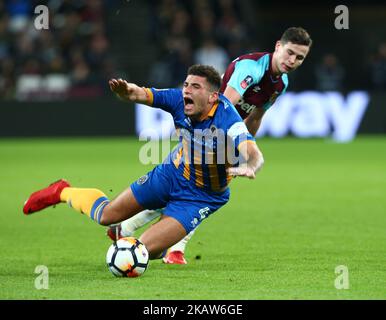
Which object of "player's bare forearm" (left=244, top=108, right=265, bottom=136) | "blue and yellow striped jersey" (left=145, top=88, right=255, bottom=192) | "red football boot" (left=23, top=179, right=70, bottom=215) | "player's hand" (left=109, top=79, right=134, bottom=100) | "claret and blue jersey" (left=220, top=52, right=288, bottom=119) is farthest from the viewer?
"player's bare forearm" (left=244, top=108, right=265, bottom=136)

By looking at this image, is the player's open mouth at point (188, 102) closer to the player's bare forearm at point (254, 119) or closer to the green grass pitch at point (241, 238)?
the green grass pitch at point (241, 238)

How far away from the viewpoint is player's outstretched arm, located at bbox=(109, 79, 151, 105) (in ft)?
25.0

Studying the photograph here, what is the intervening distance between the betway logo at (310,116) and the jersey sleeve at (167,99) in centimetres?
1401

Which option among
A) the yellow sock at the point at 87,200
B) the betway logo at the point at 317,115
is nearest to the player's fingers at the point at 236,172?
the yellow sock at the point at 87,200

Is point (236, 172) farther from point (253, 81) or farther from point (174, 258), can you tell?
point (253, 81)

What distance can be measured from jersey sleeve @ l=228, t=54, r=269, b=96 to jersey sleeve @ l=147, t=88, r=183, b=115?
Result: 0.86 meters

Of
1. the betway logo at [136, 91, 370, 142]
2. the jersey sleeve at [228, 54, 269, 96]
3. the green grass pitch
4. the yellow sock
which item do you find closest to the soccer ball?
the green grass pitch

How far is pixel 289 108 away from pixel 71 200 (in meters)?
14.9

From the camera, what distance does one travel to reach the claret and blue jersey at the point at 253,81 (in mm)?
8758

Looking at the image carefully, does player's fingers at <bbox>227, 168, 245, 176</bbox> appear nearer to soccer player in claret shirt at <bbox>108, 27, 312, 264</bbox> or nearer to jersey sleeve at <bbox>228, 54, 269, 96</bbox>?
soccer player in claret shirt at <bbox>108, 27, 312, 264</bbox>
